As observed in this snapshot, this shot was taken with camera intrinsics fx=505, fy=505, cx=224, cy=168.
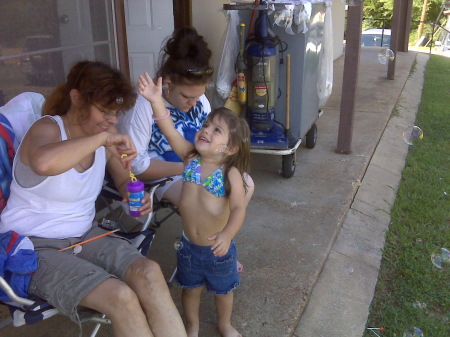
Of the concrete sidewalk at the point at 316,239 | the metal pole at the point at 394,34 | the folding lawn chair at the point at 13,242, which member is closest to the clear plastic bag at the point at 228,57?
the concrete sidewalk at the point at 316,239

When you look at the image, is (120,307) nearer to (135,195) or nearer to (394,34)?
(135,195)

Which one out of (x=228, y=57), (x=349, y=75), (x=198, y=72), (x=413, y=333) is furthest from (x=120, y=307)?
(x=349, y=75)

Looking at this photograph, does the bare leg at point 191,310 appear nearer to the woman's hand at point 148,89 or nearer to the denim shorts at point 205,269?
the denim shorts at point 205,269

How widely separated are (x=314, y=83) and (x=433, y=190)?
142 cm

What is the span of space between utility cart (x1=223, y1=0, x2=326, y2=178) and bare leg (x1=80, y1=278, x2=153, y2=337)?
8.32 ft

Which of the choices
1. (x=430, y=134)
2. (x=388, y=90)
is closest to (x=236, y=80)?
(x=430, y=134)

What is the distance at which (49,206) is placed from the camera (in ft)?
6.73

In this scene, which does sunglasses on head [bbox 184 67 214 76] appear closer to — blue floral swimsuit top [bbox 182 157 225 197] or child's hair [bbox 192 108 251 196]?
child's hair [bbox 192 108 251 196]

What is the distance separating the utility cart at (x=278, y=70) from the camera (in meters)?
3.93

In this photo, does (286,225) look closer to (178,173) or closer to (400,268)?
(400,268)

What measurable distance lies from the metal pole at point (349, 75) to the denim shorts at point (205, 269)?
2.94 m

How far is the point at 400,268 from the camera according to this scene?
3236mm

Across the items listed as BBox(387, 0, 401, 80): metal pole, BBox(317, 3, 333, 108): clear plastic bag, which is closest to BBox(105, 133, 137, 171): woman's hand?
BBox(317, 3, 333, 108): clear plastic bag

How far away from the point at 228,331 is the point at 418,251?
1.67 meters
